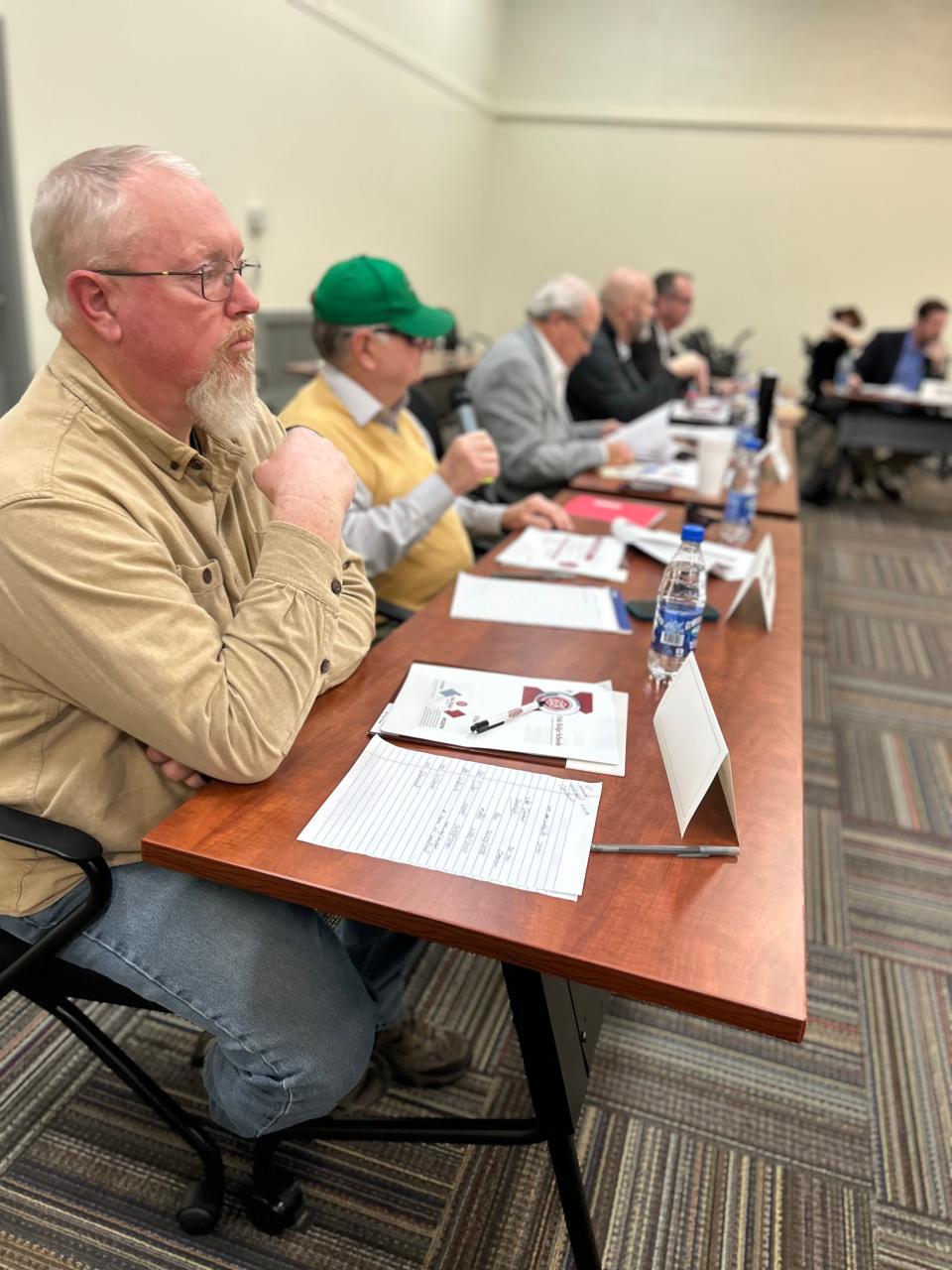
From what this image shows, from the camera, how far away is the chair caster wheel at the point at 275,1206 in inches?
51.4

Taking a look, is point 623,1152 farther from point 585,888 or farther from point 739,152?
point 739,152

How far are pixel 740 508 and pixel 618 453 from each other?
0.76 m

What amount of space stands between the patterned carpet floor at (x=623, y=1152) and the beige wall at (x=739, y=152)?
733cm

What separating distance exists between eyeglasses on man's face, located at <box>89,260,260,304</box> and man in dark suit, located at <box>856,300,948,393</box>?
6406 millimetres

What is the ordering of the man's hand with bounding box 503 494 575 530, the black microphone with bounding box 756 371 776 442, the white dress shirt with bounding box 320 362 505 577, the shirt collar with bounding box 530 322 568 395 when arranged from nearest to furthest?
the white dress shirt with bounding box 320 362 505 577, the man's hand with bounding box 503 494 575 530, the shirt collar with bounding box 530 322 568 395, the black microphone with bounding box 756 371 776 442

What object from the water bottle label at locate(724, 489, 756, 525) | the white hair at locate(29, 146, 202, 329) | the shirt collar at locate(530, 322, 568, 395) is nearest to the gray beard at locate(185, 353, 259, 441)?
the white hair at locate(29, 146, 202, 329)

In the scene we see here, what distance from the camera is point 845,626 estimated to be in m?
3.99

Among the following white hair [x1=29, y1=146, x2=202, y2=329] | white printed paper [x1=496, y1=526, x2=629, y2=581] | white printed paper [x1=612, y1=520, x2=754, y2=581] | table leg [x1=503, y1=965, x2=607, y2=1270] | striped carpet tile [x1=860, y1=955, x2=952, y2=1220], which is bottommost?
striped carpet tile [x1=860, y1=955, x2=952, y2=1220]

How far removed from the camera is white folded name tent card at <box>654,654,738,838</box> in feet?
3.23

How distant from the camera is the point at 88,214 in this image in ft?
3.29

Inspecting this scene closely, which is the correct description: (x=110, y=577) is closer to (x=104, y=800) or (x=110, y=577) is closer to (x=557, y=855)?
(x=104, y=800)

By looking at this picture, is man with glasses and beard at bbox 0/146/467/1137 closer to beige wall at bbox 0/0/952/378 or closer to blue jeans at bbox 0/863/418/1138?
blue jeans at bbox 0/863/418/1138

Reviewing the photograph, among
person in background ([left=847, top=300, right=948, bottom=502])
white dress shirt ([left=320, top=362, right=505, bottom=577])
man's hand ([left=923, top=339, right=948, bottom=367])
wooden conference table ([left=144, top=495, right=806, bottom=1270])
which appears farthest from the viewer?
man's hand ([left=923, top=339, right=948, bottom=367])

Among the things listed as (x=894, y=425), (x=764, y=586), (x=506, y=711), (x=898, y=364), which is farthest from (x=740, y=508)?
(x=898, y=364)
